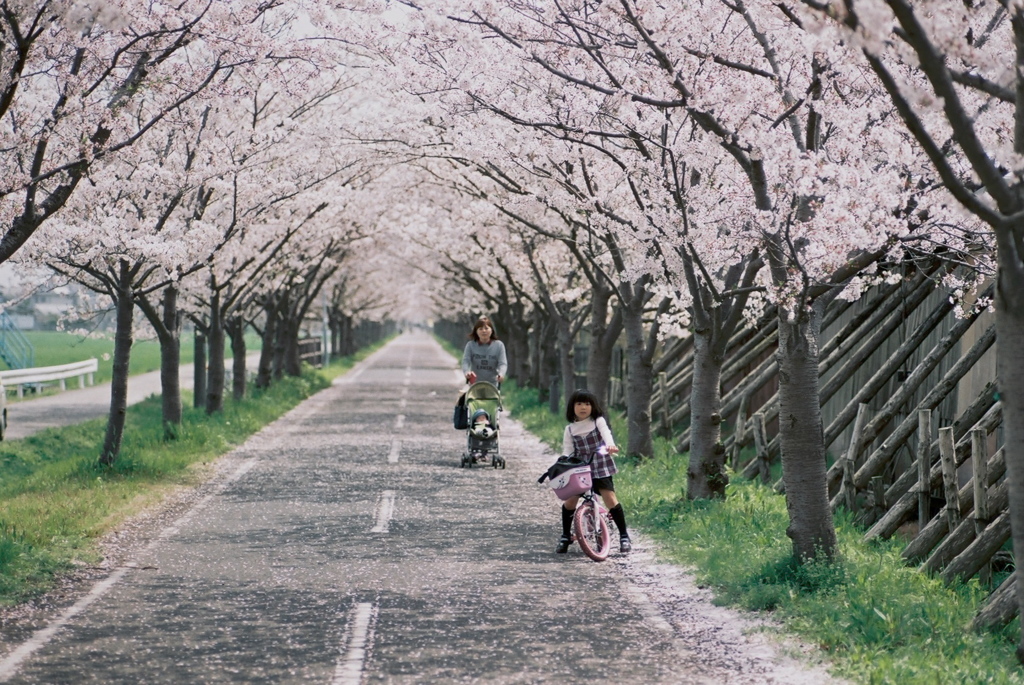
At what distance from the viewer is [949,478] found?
9734 millimetres

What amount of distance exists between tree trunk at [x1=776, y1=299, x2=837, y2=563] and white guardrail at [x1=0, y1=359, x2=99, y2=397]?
77.0ft

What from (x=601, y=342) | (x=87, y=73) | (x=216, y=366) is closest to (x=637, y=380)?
(x=601, y=342)

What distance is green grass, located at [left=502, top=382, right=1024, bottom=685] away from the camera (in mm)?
6676

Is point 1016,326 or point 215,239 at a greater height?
point 215,239

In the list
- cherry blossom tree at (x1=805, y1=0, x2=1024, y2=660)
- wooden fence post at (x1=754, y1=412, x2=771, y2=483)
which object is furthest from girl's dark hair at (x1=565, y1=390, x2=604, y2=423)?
wooden fence post at (x1=754, y1=412, x2=771, y2=483)

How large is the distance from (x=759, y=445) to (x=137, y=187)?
949 cm

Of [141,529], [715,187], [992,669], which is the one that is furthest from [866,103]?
[141,529]

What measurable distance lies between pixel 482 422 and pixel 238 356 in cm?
1471

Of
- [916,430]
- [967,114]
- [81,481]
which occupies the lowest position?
[81,481]

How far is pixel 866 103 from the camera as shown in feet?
33.1

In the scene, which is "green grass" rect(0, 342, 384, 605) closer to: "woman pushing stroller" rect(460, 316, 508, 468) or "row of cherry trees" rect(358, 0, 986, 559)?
"woman pushing stroller" rect(460, 316, 508, 468)

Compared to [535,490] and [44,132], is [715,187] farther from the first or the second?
[44,132]

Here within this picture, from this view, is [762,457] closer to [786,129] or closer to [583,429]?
[583,429]

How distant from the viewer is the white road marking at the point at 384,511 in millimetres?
11875
